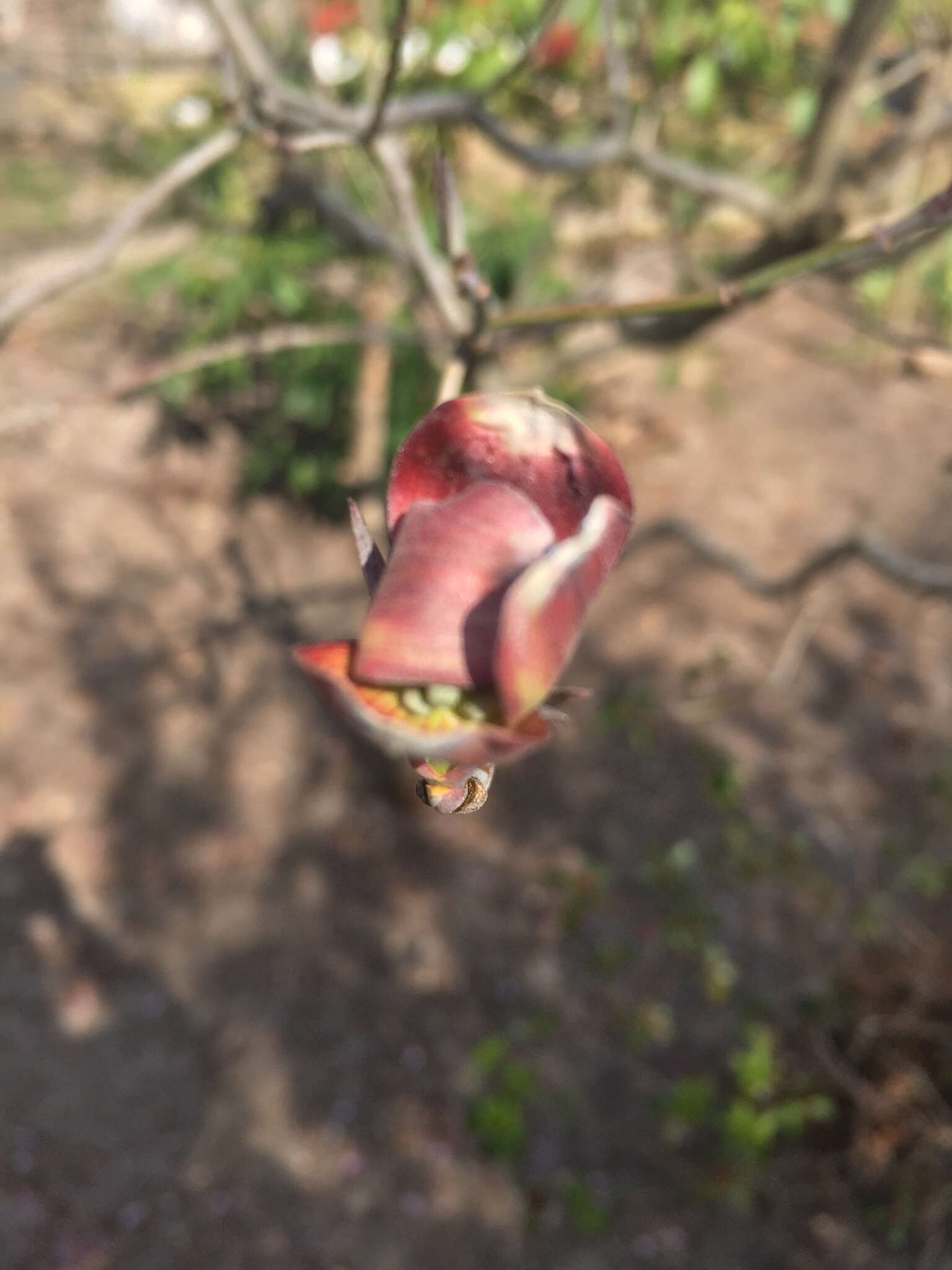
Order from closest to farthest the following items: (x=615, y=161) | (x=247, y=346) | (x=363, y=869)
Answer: (x=247, y=346)
(x=615, y=161)
(x=363, y=869)

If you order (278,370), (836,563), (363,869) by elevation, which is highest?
(836,563)

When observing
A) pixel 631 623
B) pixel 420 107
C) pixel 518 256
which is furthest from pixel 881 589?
pixel 420 107

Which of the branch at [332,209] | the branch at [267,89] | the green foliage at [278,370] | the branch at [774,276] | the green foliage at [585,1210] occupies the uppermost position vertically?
the branch at [267,89]

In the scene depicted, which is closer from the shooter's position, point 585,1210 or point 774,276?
point 774,276

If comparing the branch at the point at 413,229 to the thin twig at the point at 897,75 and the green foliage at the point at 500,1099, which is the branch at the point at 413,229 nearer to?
the thin twig at the point at 897,75

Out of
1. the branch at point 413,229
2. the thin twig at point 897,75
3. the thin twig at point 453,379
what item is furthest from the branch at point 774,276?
the thin twig at point 897,75

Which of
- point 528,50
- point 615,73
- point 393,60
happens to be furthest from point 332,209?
point 393,60

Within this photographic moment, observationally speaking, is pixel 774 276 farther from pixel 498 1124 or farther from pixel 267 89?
pixel 498 1124
